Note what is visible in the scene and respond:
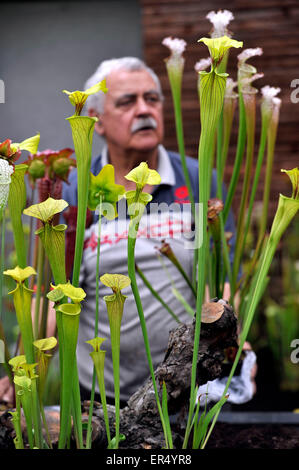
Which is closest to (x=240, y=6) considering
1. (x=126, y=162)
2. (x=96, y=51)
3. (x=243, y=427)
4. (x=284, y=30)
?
(x=284, y=30)

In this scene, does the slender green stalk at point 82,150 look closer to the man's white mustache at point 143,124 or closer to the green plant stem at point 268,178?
the green plant stem at point 268,178

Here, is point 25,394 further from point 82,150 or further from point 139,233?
point 139,233

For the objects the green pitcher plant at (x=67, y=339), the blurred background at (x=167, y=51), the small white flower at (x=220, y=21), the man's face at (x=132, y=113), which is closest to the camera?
the green pitcher plant at (x=67, y=339)

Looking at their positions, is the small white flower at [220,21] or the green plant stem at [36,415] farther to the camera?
the small white flower at [220,21]

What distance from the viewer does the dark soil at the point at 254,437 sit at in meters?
0.71

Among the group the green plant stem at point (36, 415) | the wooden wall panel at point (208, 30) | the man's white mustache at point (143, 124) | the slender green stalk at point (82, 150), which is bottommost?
the green plant stem at point (36, 415)

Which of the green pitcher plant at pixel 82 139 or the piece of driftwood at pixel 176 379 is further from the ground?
the green pitcher plant at pixel 82 139

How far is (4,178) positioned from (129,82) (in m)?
0.71

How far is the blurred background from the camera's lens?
206 cm

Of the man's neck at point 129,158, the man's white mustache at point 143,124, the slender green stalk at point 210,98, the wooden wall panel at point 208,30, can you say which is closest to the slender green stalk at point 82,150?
the slender green stalk at point 210,98

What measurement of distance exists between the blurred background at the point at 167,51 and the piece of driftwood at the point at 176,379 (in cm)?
140

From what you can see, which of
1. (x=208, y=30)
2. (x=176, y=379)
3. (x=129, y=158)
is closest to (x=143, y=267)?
(x=129, y=158)

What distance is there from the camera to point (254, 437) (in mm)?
751
